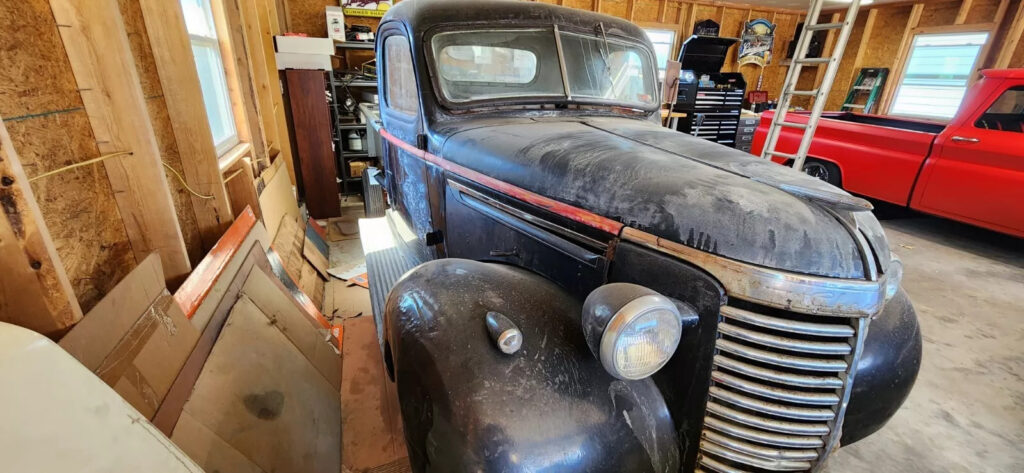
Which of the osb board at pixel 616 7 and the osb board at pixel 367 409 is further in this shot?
the osb board at pixel 616 7

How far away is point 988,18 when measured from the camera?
8023 millimetres

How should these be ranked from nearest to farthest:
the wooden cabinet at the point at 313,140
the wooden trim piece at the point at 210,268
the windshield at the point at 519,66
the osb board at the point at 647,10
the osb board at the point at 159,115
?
the wooden trim piece at the point at 210,268
the osb board at the point at 159,115
the windshield at the point at 519,66
the wooden cabinet at the point at 313,140
the osb board at the point at 647,10

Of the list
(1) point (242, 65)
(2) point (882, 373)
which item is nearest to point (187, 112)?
(1) point (242, 65)

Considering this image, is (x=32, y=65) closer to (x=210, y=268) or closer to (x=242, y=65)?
(x=210, y=268)

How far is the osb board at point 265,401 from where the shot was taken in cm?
153

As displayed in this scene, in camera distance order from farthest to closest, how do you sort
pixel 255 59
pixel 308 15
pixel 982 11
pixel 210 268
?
1. pixel 982 11
2. pixel 308 15
3. pixel 255 59
4. pixel 210 268

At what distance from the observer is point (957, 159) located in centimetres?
447

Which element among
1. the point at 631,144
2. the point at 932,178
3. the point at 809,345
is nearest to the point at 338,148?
the point at 631,144

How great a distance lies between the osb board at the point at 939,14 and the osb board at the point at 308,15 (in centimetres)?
1118

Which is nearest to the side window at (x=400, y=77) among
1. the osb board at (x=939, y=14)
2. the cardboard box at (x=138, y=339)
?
the cardboard box at (x=138, y=339)

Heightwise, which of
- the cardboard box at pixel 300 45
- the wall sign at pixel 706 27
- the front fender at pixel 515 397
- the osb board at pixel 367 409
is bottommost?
the osb board at pixel 367 409

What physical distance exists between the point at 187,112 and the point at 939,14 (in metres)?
12.6

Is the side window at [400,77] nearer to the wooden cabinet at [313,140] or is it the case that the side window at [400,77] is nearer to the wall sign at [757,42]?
the wooden cabinet at [313,140]

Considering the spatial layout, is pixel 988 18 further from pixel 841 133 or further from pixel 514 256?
pixel 514 256
